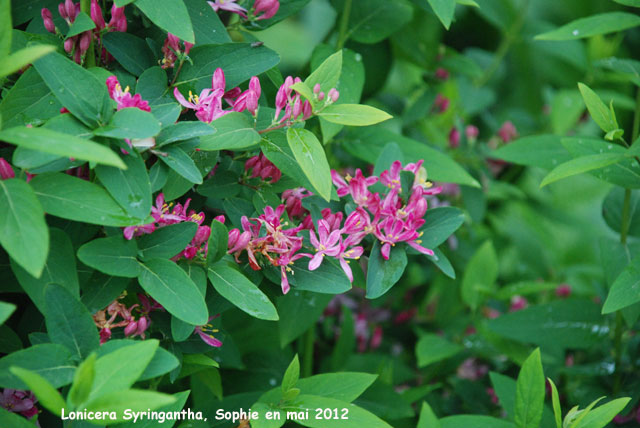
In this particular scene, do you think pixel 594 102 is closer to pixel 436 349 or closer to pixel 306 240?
pixel 306 240

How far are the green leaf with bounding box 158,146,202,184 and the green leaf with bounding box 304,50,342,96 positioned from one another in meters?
0.17

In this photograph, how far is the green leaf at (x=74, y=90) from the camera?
66cm

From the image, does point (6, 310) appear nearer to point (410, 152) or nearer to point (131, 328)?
point (131, 328)

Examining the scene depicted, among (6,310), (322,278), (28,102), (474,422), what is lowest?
(474,422)

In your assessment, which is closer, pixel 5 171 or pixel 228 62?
pixel 5 171

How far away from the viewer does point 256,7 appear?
87cm

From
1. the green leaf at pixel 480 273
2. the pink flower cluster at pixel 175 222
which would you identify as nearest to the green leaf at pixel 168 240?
the pink flower cluster at pixel 175 222

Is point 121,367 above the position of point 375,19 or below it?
below

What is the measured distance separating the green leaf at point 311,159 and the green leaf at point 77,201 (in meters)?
0.18

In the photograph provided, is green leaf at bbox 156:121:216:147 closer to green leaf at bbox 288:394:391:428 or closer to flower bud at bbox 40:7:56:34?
flower bud at bbox 40:7:56:34

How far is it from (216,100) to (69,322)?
12.0 inches

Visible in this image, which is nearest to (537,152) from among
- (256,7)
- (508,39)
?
(256,7)

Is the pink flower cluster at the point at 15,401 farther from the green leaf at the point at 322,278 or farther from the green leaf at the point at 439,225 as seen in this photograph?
the green leaf at the point at 439,225

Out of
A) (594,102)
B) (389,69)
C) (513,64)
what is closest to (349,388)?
(594,102)
